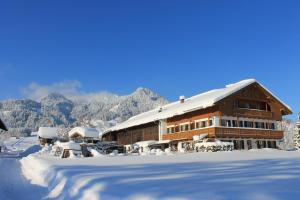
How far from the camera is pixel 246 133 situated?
143ft

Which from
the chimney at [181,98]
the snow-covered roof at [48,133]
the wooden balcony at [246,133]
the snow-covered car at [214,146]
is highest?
the chimney at [181,98]

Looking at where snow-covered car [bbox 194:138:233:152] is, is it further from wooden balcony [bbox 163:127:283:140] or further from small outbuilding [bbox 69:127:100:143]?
small outbuilding [bbox 69:127:100:143]

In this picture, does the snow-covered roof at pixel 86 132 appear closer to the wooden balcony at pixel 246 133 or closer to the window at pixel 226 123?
the window at pixel 226 123

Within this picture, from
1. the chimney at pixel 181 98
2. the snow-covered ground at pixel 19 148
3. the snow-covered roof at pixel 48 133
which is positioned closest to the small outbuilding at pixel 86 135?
the snow-covered ground at pixel 19 148

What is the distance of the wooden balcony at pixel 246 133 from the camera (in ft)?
135

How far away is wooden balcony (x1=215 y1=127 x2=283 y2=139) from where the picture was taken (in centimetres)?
4119

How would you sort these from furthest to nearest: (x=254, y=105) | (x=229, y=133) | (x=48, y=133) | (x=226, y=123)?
(x=48, y=133) < (x=254, y=105) < (x=226, y=123) < (x=229, y=133)

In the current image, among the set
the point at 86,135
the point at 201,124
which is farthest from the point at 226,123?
the point at 86,135

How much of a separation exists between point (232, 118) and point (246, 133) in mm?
2524

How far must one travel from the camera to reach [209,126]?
4175cm

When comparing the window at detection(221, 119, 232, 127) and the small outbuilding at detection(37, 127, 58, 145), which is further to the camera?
the small outbuilding at detection(37, 127, 58, 145)

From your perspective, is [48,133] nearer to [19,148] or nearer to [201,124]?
[19,148]

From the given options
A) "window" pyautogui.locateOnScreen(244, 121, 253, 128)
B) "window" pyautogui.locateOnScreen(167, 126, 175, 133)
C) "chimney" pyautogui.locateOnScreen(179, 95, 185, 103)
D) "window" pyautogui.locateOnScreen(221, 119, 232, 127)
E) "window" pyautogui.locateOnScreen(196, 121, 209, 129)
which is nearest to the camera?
"window" pyautogui.locateOnScreen(221, 119, 232, 127)

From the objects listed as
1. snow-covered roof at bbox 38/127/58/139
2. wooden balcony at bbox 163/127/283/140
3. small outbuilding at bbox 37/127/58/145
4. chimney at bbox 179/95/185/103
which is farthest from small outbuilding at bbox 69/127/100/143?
wooden balcony at bbox 163/127/283/140
